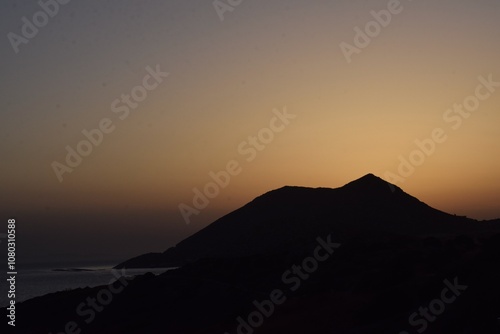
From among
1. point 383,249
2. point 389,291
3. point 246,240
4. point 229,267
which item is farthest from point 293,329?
point 246,240

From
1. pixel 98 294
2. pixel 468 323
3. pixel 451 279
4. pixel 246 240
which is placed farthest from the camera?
pixel 246 240

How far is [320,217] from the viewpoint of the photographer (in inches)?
5866

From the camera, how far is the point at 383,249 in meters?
62.9

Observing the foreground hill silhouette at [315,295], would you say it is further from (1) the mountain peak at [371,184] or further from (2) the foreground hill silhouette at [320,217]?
(1) the mountain peak at [371,184]

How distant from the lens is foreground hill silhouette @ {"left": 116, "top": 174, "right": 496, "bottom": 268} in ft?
446

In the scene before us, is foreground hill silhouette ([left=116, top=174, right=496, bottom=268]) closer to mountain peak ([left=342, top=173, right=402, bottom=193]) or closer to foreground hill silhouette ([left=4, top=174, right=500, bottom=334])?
mountain peak ([left=342, top=173, right=402, bottom=193])

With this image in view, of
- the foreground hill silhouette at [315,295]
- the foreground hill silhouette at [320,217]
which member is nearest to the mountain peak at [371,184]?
the foreground hill silhouette at [320,217]

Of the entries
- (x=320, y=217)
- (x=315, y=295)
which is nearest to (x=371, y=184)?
(x=320, y=217)

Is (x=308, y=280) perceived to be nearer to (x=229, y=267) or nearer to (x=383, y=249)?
(x=383, y=249)

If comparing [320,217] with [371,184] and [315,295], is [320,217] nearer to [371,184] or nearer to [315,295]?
[371,184]

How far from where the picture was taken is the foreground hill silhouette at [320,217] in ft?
446

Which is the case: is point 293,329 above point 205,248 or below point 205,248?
below

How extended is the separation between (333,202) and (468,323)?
A: 12528 cm

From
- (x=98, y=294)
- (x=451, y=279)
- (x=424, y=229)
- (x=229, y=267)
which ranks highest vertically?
(x=98, y=294)
